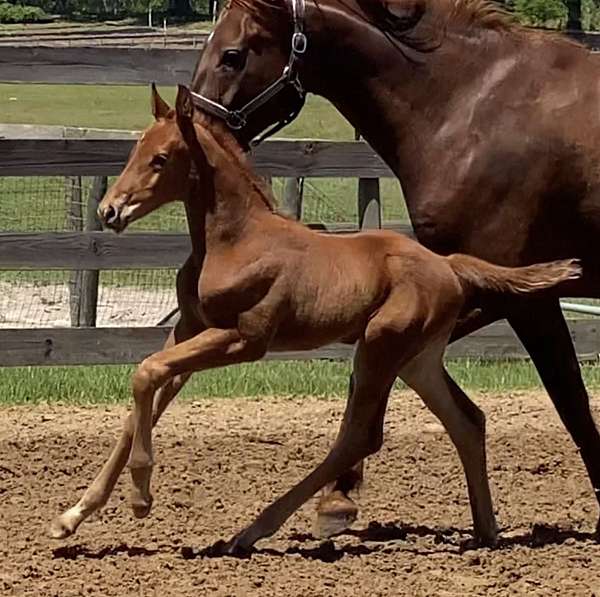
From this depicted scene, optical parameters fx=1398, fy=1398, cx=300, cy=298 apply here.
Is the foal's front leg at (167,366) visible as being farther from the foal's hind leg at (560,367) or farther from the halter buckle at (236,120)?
the foal's hind leg at (560,367)

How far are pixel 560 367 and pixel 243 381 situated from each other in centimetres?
→ 310

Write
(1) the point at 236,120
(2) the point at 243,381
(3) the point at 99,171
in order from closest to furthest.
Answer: (1) the point at 236,120
(3) the point at 99,171
(2) the point at 243,381

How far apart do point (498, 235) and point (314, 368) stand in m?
3.54

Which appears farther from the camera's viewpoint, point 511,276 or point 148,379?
point 511,276

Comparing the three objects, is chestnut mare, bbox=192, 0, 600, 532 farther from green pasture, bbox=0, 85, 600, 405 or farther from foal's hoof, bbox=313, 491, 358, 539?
green pasture, bbox=0, 85, 600, 405

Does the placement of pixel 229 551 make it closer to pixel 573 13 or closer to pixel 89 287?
pixel 89 287

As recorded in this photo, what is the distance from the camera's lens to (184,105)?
4391 mm

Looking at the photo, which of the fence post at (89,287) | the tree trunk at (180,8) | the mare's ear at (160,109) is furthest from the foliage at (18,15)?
the mare's ear at (160,109)

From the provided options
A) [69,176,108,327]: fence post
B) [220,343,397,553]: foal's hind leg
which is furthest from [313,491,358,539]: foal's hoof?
[69,176,108,327]: fence post

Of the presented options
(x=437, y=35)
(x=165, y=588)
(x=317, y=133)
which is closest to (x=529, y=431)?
(x=437, y=35)

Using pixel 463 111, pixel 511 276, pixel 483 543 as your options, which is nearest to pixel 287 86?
pixel 463 111

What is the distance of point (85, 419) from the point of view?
6980 millimetres

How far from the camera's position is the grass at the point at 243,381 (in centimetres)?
761

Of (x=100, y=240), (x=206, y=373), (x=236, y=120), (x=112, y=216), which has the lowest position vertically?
(x=206, y=373)
